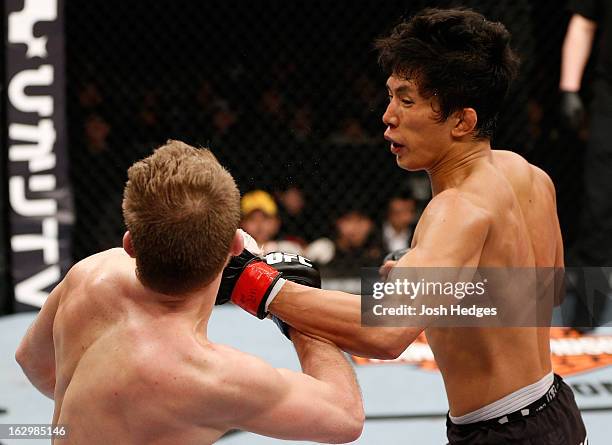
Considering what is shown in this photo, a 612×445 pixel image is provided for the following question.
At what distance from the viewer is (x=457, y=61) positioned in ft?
5.25

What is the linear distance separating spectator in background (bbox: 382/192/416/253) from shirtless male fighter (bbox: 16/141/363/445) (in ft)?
10.8

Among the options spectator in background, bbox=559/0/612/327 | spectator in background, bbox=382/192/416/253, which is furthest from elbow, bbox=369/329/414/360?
spectator in background, bbox=382/192/416/253

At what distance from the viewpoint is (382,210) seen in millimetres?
4652

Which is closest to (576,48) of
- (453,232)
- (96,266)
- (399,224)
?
(399,224)

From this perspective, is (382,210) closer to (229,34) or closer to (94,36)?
(229,34)

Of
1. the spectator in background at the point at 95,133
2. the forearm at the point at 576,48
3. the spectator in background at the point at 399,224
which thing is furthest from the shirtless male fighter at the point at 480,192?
the spectator in background at the point at 95,133

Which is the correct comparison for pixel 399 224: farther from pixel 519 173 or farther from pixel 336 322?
pixel 336 322

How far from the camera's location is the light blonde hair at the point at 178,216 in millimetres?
1135

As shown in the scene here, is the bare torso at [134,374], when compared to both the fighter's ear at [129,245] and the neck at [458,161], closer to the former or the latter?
the fighter's ear at [129,245]

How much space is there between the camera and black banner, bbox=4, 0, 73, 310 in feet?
12.9

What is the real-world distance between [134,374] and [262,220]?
123 inches

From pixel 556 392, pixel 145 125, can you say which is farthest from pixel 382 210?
pixel 556 392

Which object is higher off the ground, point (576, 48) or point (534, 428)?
point (576, 48)

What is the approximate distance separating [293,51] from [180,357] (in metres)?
3.59
